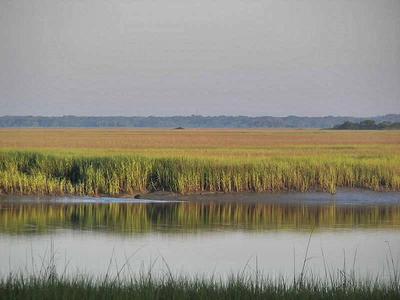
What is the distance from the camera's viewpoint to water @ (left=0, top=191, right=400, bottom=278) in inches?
401

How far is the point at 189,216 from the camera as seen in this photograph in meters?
14.6

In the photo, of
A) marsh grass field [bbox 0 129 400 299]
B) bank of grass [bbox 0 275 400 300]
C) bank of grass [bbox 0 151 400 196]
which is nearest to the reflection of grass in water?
marsh grass field [bbox 0 129 400 299]

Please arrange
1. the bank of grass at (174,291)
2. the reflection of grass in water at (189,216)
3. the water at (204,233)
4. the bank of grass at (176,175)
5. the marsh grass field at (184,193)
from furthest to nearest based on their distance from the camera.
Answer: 1. the bank of grass at (176,175)
2. the reflection of grass in water at (189,216)
3. the marsh grass field at (184,193)
4. the water at (204,233)
5. the bank of grass at (174,291)

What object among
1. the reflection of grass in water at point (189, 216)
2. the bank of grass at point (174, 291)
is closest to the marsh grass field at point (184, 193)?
the reflection of grass in water at point (189, 216)

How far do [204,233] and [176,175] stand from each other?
5.04 meters

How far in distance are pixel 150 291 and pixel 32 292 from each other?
816mm

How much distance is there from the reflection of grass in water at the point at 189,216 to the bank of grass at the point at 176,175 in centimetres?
110

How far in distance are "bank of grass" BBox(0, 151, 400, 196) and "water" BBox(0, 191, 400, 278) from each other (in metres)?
0.47

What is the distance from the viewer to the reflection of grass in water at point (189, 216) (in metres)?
13.4

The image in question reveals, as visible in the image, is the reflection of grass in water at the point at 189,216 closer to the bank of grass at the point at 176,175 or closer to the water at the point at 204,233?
the water at the point at 204,233

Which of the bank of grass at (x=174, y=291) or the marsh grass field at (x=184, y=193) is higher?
the bank of grass at (x=174, y=291)

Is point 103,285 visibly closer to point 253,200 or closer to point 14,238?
point 14,238

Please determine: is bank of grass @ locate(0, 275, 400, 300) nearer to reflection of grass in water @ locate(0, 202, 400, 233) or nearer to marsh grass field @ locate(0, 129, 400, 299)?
marsh grass field @ locate(0, 129, 400, 299)

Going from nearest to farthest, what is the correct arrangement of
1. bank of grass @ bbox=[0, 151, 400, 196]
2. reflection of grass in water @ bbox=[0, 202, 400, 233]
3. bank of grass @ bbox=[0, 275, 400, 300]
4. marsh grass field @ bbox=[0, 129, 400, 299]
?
bank of grass @ bbox=[0, 275, 400, 300]
marsh grass field @ bbox=[0, 129, 400, 299]
reflection of grass in water @ bbox=[0, 202, 400, 233]
bank of grass @ bbox=[0, 151, 400, 196]
